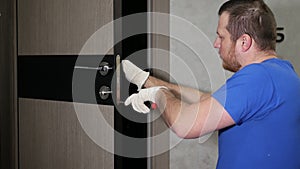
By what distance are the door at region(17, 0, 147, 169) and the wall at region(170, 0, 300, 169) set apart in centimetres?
15

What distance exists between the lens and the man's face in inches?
50.6

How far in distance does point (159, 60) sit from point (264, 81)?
861 mm

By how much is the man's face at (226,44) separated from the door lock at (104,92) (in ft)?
2.09

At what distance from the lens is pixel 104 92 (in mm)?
1829

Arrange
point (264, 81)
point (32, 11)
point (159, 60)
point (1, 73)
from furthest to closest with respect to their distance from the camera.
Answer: point (1, 73)
point (32, 11)
point (159, 60)
point (264, 81)

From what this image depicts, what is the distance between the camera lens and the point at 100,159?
6.25ft

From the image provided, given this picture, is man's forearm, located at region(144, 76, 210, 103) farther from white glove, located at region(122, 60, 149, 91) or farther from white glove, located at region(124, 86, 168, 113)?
white glove, located at region(124, 86, 168, 113)

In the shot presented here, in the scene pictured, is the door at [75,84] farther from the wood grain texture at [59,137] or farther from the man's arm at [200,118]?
the man's arm at [200,118]

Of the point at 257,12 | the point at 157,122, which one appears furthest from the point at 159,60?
the point at 257,12

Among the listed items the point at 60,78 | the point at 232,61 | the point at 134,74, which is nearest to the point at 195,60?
the point at 134,74

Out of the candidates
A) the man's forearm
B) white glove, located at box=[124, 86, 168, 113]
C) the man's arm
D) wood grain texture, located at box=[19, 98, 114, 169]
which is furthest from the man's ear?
wood grain texture, located at box=[19, 98, 114, 169]

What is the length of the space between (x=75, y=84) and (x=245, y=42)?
3.28 feet

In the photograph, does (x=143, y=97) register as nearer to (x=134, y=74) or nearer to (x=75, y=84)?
(x=134, y=74)

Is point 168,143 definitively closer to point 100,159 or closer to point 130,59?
point 100,159
